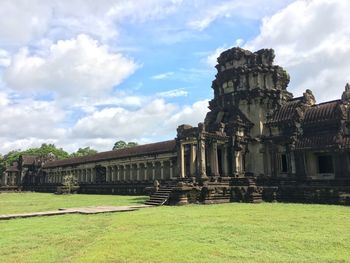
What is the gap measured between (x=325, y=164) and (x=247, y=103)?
8.41m

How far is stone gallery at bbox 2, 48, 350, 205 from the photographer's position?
2377 cm

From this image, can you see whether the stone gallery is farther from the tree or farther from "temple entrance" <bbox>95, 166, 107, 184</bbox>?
the tree

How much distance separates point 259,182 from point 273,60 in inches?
451

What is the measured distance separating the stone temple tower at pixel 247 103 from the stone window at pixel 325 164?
4827mm

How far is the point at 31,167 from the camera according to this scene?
78.4m

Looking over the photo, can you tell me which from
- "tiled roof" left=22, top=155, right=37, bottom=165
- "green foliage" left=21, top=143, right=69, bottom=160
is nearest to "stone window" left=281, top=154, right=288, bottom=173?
"tiled roof" left=22, top=155, right=37, bottom=165

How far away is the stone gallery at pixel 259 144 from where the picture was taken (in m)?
23.8

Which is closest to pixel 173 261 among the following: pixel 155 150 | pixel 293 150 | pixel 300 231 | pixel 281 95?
pixel 300 231

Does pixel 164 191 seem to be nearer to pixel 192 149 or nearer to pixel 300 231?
pixel 192 149

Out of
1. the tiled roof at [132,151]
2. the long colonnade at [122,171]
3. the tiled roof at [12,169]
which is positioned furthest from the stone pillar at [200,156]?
the tiled roof at [12,169]

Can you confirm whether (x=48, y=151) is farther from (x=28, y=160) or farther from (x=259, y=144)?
(x=259, y=144)

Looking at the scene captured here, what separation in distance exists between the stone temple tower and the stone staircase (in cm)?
696

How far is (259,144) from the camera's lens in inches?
1184

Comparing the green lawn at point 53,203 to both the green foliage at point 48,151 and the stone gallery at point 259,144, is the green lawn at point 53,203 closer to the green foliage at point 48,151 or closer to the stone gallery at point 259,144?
the stone gallery at point 259,144
